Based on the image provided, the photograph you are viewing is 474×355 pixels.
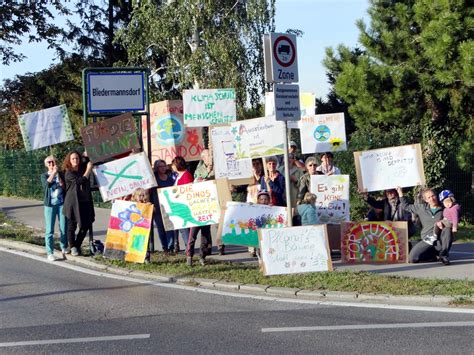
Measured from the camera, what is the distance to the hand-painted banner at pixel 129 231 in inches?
457

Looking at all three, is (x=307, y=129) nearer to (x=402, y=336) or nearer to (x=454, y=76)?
(x=454, y=76)

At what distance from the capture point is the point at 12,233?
53.1 feet

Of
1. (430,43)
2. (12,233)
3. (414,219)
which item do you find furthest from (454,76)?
(12,233)

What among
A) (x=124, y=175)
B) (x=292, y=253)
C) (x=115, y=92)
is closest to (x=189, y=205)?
(x=124, y=175)

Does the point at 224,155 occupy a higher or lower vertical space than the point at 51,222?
higher

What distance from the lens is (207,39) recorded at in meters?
29.3

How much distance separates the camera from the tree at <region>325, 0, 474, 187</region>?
53.9 ft

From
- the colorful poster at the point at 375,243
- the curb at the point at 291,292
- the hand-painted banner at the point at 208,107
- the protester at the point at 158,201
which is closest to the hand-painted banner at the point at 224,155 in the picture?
the protester at the point at 158,201

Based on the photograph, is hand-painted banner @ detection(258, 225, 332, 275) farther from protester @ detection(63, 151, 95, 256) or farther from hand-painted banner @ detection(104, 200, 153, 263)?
protester @ detection(63, 151, 95, 256)

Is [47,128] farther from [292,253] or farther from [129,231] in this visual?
[292,253]

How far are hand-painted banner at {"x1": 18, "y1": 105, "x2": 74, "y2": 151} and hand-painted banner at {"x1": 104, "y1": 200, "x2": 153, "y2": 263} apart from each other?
2855 mm

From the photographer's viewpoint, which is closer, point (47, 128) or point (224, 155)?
point (224, 155)

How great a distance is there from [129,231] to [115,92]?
257 centimetres

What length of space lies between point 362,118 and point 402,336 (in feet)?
39.9
